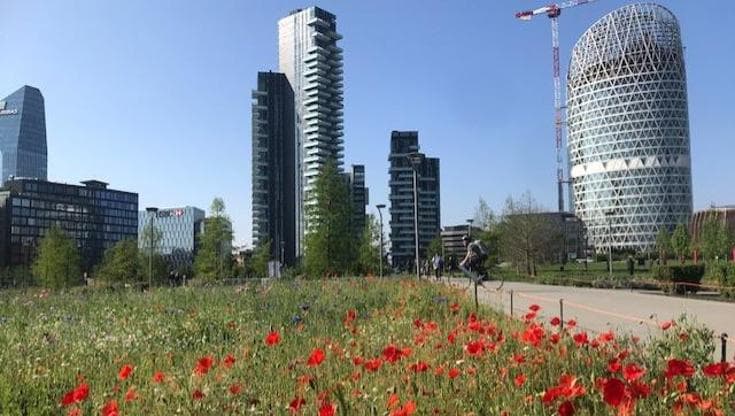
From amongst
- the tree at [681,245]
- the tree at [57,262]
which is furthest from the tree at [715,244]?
the tree at [57,262]

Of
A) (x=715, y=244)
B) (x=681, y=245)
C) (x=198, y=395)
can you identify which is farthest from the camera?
(x=681, y=245)

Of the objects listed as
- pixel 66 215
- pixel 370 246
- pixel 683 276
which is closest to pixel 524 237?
pixel 370 246

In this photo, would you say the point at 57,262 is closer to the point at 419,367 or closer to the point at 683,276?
the point at 683,276

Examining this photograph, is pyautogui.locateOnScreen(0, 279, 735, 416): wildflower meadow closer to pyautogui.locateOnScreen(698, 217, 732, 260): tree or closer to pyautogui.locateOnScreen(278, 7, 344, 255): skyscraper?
pyautogui.locateOnScreen(698, 217, 732, 260): tree

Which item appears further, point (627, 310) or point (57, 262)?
point (57, 262)

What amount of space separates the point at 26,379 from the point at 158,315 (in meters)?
5.22

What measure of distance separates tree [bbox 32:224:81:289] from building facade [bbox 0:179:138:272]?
68528 millimetres

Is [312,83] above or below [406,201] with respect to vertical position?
above

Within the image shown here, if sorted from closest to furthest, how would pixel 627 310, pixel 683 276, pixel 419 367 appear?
pixel 419 367
pixel 627 310
pixel 683 276

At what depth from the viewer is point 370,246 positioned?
56344 mm

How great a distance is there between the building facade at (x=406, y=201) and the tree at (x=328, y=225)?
5641 cm

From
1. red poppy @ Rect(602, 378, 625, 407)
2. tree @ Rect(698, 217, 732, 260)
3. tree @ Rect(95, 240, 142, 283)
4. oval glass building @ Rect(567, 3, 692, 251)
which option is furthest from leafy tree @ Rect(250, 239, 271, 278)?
oval glass building @ Rect(567, 3, 692, 251)

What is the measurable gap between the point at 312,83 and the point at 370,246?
362ft

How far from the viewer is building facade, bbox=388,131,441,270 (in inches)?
4161
